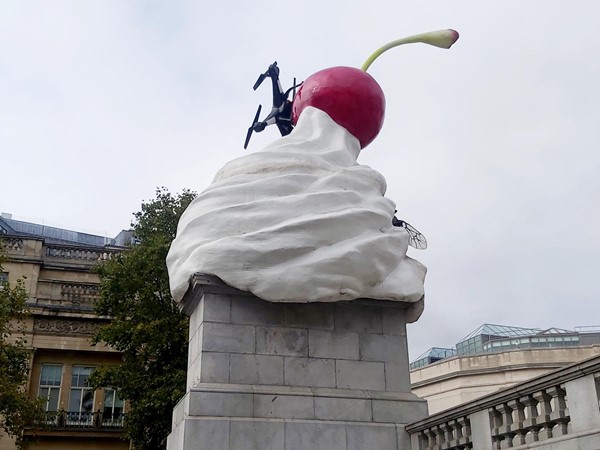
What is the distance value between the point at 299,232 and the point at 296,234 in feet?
0.17

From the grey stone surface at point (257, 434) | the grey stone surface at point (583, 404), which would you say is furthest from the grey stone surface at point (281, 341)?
the grey stone surface at point (583, 404)

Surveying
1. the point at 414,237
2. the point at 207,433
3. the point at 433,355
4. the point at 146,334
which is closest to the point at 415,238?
the point at 414,237

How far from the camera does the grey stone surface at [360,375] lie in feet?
31.7

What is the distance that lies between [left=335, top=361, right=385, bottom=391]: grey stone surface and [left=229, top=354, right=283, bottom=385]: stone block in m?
0.86

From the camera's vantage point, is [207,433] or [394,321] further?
[394,321]

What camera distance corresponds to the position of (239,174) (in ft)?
34.9

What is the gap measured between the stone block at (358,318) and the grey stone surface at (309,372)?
58 cm

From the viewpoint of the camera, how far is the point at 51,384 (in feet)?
93.5

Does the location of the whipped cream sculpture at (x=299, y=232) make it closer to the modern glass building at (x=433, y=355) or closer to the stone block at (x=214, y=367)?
the stone block at (x=214, y=367)

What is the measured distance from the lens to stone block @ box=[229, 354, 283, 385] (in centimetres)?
925

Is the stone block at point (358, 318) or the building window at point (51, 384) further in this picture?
the building window at point (51, 384)

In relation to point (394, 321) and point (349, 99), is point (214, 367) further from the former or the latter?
point (349, 99)

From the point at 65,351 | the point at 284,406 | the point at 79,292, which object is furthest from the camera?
the point at 79,292

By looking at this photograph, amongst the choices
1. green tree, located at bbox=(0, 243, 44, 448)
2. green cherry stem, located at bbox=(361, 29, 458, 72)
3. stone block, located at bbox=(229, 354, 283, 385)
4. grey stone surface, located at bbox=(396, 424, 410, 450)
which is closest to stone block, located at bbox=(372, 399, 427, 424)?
grey stone surface, located at bbox=(396, 424, 410, 450)
